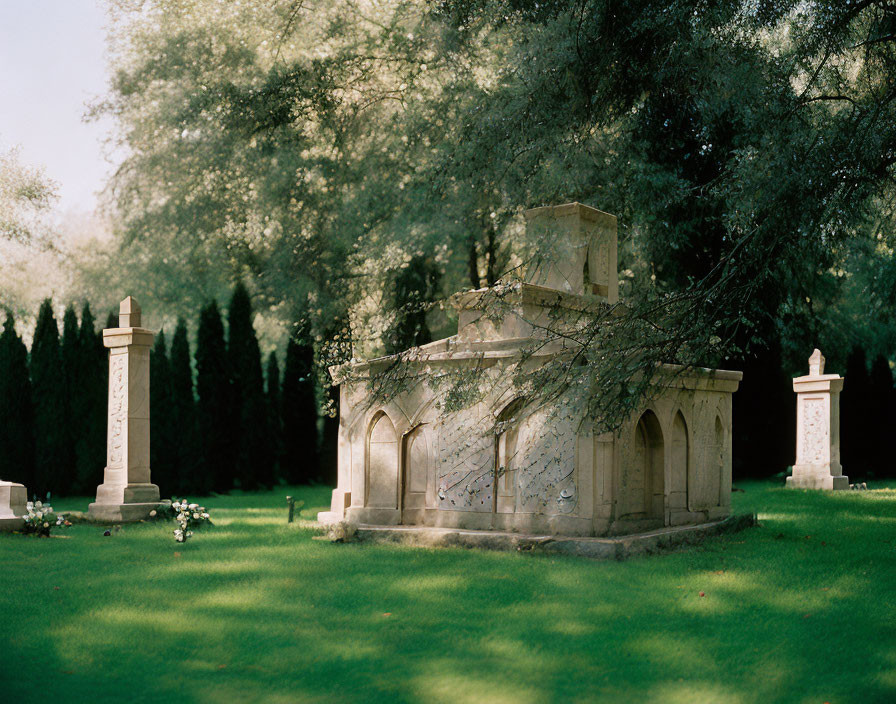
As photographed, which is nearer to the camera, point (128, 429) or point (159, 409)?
point (128, 429)

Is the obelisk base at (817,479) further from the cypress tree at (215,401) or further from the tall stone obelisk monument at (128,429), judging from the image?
the tall stone obelisk monument at (128,429)

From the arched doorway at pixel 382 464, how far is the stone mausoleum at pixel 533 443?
0.05ft

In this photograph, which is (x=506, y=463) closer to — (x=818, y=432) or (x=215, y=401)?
(x=215, y=401)

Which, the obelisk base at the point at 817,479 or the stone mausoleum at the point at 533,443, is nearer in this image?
the stone mausoleum at the point at 533,443

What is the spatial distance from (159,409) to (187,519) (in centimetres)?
848

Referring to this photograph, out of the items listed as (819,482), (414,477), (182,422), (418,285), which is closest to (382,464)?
(414,477)

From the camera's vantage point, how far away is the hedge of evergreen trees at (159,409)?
17219 millimetres

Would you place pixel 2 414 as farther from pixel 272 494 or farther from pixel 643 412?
pixel 643 412

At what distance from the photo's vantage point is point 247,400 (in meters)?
19.5

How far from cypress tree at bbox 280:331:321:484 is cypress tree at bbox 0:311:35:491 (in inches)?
215

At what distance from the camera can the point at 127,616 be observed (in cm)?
638

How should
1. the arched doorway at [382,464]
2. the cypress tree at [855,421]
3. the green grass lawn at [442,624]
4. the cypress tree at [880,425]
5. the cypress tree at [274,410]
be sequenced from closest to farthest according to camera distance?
1. the green grass lawn at [442,624]
2. the arched doorway at [382,464]
3. the cypress tree at [274,410]
4. the cypress tree at [855,421]
5. the cypress tree at [880,425]

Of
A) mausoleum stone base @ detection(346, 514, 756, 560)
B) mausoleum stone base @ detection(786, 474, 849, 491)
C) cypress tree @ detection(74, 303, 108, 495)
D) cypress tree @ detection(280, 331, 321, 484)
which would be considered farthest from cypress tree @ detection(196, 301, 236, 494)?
mausoleum stone base @ detection(786, 474, 849, 491)

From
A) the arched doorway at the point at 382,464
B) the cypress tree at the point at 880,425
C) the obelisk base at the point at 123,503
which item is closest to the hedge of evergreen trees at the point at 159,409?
the obelisk base at the point at 123,503
